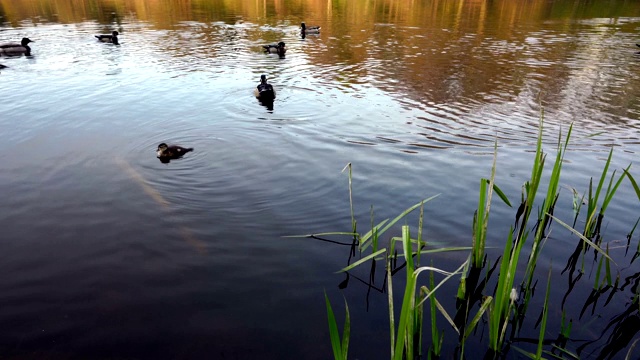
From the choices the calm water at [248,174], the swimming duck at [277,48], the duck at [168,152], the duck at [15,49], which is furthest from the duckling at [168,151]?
Answer: the duck at [15,49]

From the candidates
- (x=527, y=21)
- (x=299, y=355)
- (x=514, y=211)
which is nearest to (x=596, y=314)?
(x=514, y=211)

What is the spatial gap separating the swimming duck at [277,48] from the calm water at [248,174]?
38.0 inches

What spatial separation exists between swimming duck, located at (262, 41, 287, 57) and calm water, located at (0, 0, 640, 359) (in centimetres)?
96

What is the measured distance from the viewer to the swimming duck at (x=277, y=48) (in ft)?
84.9

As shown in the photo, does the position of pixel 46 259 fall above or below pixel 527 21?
below

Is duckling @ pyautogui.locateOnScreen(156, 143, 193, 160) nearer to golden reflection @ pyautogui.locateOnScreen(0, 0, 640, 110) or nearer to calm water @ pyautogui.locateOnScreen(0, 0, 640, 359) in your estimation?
calm water @ pyautogui.locateOnScreen(0, 0, 640, 359)

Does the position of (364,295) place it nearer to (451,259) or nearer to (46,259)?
(451,259)

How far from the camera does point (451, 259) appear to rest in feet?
22.8

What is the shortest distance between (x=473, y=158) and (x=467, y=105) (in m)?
5.59

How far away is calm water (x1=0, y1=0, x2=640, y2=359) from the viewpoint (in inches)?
229

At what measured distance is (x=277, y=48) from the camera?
85.6 feet

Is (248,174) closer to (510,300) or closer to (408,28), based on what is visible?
(510,300)

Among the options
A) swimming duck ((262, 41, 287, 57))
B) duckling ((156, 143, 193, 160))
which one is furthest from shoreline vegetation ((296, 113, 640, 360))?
swimming duck ((262, 41, 287, 57))

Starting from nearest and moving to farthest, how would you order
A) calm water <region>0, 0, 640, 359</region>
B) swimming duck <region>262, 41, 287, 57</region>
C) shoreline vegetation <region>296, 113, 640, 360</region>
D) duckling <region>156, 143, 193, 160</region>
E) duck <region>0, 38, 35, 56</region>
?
shoreline vegetation <region>296, 113, 640, 360</region> → calm water <region>0, 0, 640, 359</region> → duckling <region>156, 143, 193, 160</region> → duck <region>0, 38, 35, 56</region> → swimming duck <region>262, 41, 287, 57</region>
